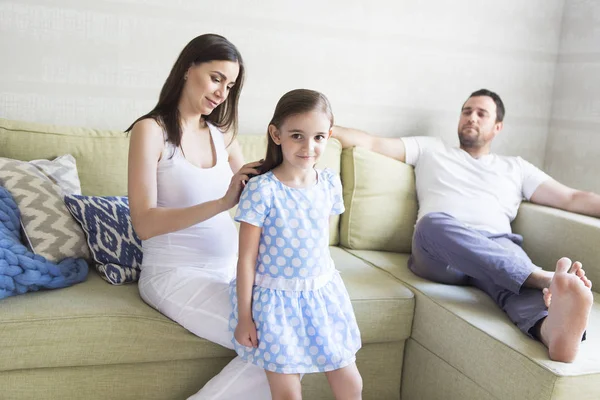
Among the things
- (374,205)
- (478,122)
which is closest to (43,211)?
(374,205)

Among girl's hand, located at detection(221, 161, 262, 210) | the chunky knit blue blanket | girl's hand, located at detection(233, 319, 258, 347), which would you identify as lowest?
girl's hand, located at detection(233, 319, 258, 347)

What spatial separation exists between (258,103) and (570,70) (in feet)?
5.39

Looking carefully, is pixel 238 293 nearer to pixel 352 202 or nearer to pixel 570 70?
pixel 352 202

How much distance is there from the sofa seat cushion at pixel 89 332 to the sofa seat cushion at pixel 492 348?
662 millimetres

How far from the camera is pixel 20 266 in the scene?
1.73 m

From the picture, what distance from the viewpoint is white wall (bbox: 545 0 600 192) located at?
309cm

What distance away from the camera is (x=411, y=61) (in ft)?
9.85

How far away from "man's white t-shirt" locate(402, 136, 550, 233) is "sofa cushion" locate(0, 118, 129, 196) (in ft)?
Answer: 3.87

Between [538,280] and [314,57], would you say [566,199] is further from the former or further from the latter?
[314,57]

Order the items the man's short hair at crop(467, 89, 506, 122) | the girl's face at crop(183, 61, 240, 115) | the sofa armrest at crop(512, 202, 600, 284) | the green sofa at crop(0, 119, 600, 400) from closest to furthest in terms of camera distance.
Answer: the green sofa at crop(0, 119, 600, 400) → the girl's face at crop(183, 61, 240, 115) → the sofa armrest at crop(512, 202, 600, 284) → the man's short hair at crop(467, 89, 506, 122)

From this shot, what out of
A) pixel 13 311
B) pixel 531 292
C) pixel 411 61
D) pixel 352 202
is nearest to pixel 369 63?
pixel 411 61

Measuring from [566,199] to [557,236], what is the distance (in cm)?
23

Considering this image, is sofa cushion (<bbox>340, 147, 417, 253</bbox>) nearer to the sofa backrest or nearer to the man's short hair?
the man's short hair

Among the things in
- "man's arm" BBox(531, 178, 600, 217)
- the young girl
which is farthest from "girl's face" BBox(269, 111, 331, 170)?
"man's arm" BBox(531, 178, 600, 217)
